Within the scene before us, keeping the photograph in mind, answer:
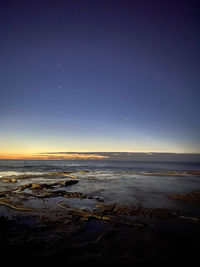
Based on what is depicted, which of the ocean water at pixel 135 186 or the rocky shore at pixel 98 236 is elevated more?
the rocky shore at pixel 98 236

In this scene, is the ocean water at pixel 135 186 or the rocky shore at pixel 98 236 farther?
the ocean water at pixel 135 186

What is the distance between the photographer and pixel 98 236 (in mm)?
8391

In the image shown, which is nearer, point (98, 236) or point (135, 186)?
point (98, 236)

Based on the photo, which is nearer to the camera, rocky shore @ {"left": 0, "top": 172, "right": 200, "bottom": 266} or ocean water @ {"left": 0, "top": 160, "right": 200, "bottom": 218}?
rocky shore @ {"left": 0, "top": 172, "right": 200, "bottom": 266}

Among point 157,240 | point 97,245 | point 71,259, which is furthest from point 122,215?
point 71,259

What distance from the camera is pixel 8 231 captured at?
342 inches

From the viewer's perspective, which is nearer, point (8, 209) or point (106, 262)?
point (106, 262)

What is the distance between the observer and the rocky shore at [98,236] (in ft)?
21.2

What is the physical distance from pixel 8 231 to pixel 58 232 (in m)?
3.03

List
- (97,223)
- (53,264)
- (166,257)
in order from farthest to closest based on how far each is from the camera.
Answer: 1. (97,223)
2. (166,257)
3. (53,264)

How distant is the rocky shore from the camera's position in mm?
6465

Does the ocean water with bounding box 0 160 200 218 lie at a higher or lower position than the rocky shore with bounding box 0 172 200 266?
lower

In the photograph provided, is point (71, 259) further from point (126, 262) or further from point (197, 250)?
point (197, 250)

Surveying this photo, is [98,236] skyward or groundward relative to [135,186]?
skyward
